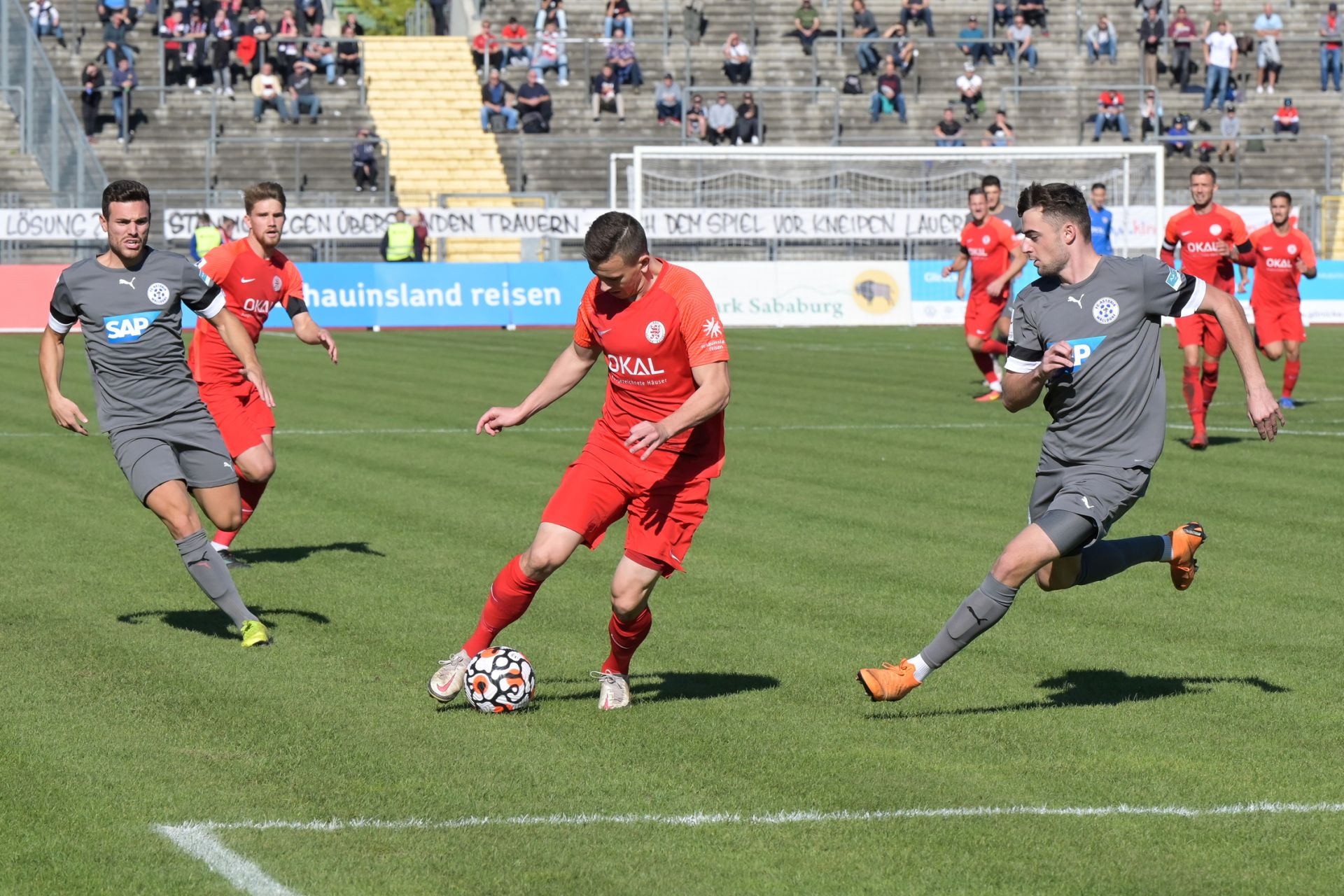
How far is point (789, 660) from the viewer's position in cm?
884

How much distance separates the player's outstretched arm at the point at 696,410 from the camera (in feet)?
23.4

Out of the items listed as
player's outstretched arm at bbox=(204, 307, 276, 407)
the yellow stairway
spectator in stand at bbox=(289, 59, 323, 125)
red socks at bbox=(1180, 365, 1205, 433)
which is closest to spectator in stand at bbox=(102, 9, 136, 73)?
spectator in stand at bbox=(289, 59, 323, 125)

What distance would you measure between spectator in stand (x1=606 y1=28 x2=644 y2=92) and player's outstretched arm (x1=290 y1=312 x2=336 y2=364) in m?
35.1

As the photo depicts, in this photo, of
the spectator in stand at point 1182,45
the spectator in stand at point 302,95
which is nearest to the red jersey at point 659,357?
the spectator in stand at point 302,95

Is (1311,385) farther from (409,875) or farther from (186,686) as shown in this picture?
(409,875)

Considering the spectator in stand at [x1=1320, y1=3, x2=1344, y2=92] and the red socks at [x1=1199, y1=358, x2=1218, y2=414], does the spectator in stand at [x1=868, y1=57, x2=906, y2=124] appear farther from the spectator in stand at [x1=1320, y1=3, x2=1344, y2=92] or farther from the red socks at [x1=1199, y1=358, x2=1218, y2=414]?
the red socks at [x1=1199, y1=358, x2=1218, y2=414]

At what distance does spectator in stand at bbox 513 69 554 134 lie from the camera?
44594 millimetres

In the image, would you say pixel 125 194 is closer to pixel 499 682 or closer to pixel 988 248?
pixel 499 682

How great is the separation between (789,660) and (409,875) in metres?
3.48

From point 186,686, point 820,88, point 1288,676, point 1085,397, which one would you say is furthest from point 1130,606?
point 820,88

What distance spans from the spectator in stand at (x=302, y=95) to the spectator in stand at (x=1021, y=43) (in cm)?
1732

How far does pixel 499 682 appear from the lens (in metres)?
7.70

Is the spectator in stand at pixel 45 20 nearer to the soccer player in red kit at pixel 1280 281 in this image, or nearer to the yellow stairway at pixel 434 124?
the yellow stairway at pixel 434 124

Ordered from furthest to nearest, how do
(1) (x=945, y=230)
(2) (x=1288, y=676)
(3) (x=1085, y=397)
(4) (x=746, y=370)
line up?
(1) (x=945, y=230) < (4) (x=746, y=370) < (2) (x=1288, y=676) < (3) (x=1085, y=397)
